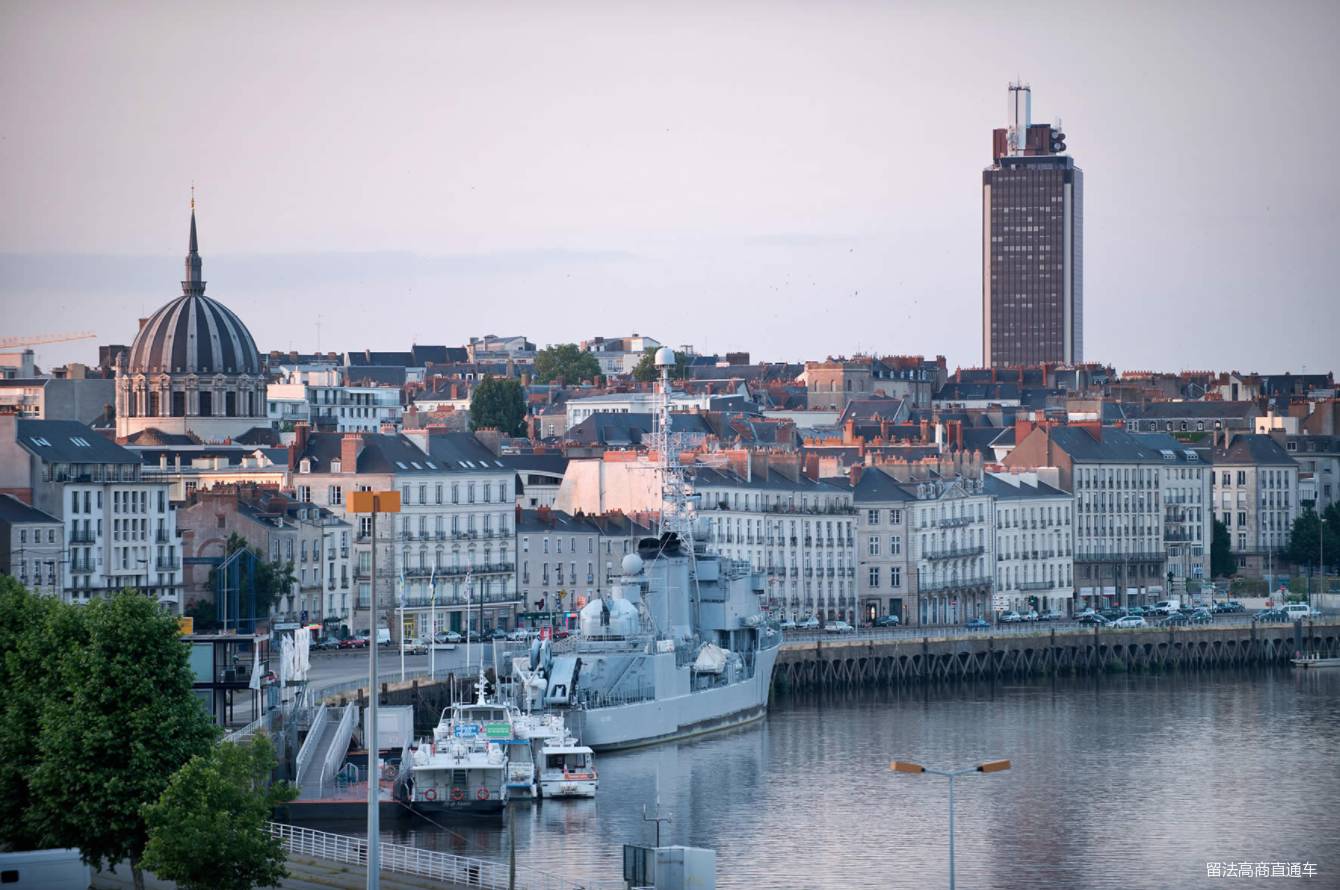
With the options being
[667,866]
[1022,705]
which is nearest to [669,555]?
[1022,705]

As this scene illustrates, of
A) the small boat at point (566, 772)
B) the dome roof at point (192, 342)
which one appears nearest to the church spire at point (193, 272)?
the dome roof at point (192, 342)

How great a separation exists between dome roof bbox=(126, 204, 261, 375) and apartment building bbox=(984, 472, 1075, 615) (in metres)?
51.6

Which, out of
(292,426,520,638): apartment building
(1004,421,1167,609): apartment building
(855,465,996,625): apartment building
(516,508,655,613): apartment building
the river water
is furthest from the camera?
(1004,421,1167,609): apartment building

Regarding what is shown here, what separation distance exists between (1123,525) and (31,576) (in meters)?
75.6

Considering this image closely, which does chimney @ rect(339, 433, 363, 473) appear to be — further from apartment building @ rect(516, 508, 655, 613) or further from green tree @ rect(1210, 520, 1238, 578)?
green tree @ rect(1210, 520, 1238, 578)

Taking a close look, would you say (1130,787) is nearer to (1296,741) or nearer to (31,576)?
(1296,741)

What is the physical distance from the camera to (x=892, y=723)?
368ft

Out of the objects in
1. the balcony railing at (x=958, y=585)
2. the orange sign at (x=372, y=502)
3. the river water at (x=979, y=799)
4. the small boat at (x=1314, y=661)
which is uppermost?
the orange sign at (x=372, y=502)

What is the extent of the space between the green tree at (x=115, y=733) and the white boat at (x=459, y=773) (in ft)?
58.0

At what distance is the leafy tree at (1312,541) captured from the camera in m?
181

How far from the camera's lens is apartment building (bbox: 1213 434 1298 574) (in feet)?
608

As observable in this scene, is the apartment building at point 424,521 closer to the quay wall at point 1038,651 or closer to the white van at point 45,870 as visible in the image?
the quay wall at point 1038,651

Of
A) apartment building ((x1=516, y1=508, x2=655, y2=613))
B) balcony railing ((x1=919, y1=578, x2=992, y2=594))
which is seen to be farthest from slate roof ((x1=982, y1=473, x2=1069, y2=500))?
apartment building ((x1=516, y1=508, x2=655, y2=613))

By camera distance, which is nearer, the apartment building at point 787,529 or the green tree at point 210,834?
the green tree at point 210,834
